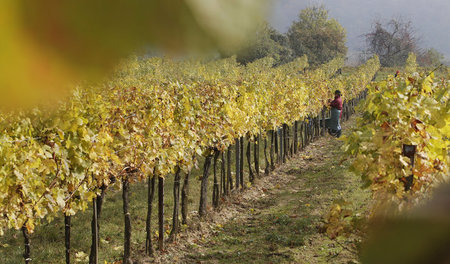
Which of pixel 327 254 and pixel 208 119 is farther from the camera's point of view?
pixel 208 119

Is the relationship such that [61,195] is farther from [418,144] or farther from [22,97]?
[22,97]

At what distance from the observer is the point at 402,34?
242ft

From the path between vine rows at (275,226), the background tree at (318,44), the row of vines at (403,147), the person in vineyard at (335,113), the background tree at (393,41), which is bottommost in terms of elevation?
the path between vine rows at (275,226)

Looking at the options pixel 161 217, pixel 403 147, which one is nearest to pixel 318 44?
pixel 161 217

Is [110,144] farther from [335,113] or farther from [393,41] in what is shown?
[393,41]

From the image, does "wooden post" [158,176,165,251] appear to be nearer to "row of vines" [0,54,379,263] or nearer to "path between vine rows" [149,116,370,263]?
"row of vines" [0,54,379,263]

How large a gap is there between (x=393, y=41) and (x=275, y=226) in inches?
2839

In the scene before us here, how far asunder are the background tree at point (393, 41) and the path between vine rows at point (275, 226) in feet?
213

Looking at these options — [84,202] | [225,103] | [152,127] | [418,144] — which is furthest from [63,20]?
[225,103]

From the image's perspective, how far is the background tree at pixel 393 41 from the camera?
238ft

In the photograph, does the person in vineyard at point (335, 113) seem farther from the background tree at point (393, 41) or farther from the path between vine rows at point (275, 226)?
the background tree at point (393, 41)

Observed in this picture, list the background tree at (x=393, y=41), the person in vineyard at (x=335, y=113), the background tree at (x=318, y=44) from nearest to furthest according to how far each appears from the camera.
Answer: the person in vineyard at (x=335, y=113) → the background tree at (x=318, y=44) → the background tree at (x=393, y=41)

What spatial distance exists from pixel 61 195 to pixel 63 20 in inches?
215

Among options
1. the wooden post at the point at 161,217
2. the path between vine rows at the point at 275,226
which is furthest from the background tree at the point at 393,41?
the wooden post at the point at 161,217
